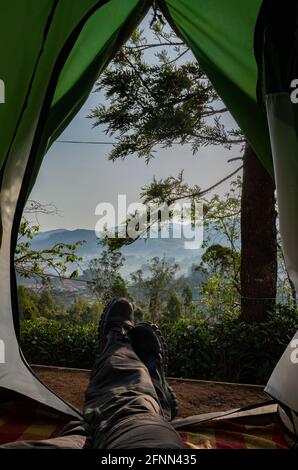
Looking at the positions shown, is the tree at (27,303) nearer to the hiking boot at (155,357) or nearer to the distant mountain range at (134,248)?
the distant mountain range at (134,248)

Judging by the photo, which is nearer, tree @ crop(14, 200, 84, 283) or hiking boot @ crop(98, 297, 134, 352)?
hiking boot @ crop(98, 297, 134, 352)

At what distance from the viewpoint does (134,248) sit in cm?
347

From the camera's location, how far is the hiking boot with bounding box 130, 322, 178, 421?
136 centimetres

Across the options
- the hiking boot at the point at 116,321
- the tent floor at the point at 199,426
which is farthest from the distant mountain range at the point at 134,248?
the tent floor at the point at 199,426

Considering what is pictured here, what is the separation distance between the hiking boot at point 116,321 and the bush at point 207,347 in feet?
3.29

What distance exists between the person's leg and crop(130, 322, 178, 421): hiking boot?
36mm

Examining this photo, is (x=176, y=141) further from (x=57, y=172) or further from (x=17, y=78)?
(x=17, y=78)

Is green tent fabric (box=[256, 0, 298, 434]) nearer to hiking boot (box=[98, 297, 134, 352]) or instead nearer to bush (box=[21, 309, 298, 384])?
hiking boot (box=[98, 297, 134, 352])

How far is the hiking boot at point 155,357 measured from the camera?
136cm

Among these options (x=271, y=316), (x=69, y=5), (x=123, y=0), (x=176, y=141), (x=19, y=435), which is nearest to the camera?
(x=19, y=435)

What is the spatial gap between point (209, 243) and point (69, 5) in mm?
2320

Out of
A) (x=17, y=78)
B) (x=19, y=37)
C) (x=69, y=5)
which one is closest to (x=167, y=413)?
(x=17, y=78)

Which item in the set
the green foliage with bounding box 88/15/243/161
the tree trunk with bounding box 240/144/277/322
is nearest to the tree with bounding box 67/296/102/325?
the tree trunk with bounding box 240/144/277/322

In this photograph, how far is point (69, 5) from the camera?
148cm
